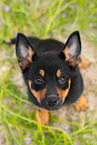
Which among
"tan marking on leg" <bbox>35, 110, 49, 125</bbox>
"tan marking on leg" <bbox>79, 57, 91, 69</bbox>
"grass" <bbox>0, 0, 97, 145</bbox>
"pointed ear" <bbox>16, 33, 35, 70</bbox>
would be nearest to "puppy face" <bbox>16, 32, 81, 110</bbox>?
"pointed ear" <bbox>16, 33, 35, 70</bbox>

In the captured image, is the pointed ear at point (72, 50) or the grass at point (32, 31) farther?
the grass at point (32, 31)

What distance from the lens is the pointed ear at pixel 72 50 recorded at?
2.29m

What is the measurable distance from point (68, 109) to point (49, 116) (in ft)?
1.22

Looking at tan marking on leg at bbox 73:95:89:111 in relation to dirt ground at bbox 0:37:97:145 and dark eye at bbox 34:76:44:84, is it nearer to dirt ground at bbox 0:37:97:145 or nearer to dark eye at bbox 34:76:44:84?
dirt ground at bbox 0:37:97:145

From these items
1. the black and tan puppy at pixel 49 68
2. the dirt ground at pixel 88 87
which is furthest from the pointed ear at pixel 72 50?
the dirt ground at pixel 88 87

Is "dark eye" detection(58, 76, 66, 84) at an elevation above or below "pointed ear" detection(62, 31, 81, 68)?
below

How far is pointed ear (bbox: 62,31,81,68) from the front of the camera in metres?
2.29

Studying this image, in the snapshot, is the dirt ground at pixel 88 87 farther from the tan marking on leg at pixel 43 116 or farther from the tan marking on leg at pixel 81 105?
the tan marking on leg at pixel 43 116

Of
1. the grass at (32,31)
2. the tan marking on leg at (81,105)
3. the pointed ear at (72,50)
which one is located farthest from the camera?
the tan marking on leg at (81,105)

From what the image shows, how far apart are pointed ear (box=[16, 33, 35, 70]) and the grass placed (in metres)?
0.91

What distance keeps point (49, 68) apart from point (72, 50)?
0.39 meters

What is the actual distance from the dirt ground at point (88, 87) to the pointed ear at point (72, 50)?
1134 mm

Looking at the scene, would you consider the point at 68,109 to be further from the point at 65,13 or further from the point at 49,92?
the point at 65,13

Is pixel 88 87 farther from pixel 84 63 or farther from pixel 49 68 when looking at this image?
pixel 49 68
